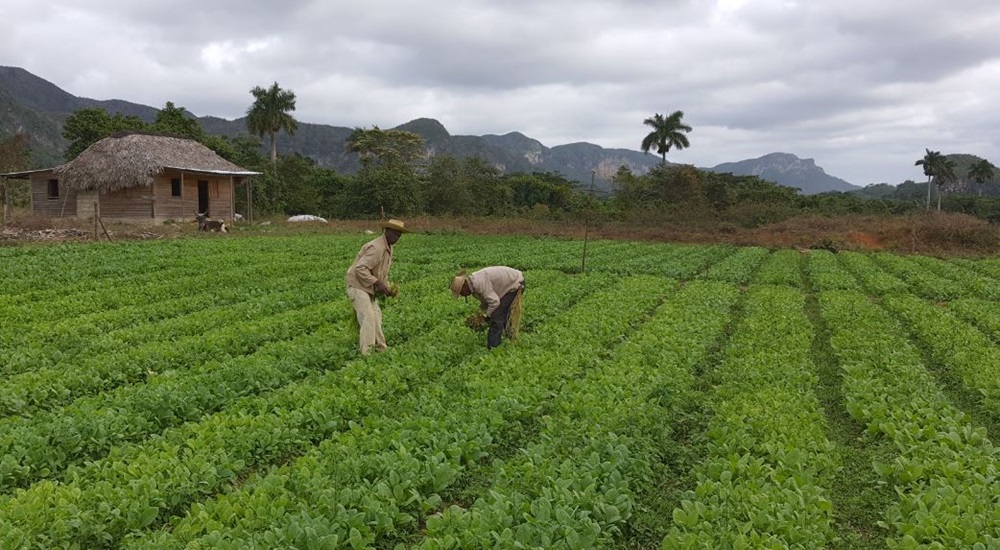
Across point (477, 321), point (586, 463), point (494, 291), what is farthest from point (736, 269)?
point (586, 463)

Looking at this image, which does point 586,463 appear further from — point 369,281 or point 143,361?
point 143,361

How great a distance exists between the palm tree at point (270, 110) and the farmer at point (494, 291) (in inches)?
2315

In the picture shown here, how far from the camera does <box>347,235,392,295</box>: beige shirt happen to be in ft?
31.0

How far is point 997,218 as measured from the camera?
62.8 meters

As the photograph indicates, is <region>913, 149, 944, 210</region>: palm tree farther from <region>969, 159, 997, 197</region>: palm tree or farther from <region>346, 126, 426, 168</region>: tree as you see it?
<region>346, 126, 426, 168</region>: tree

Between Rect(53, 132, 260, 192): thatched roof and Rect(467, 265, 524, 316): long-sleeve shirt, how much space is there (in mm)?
30529

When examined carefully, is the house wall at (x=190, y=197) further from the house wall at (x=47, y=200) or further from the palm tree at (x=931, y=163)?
the palm tree at (x=931, y=163)

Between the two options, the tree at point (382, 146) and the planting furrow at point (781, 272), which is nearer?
the planting furrow at point (781, 272)

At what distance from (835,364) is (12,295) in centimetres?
1699

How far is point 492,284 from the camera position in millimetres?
9633

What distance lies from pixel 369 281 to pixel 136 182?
29989 millimetres

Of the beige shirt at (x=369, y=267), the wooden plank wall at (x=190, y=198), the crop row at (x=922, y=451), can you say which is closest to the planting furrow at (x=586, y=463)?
the crop row at (x=922, y=451)

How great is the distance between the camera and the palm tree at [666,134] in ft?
219

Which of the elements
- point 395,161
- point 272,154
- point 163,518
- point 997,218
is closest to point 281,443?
point 163,518
